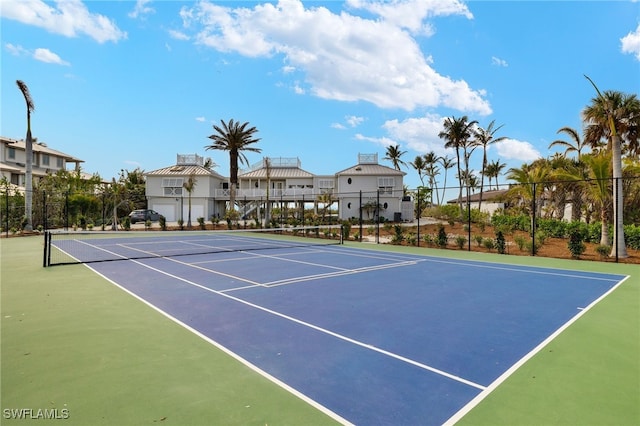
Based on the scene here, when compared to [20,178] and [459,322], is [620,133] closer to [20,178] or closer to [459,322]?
[459,322]

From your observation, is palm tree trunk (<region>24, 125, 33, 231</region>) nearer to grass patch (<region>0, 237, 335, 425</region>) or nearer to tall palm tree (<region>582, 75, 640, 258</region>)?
grass patch (<region>0, 237, 335, 425</region>)

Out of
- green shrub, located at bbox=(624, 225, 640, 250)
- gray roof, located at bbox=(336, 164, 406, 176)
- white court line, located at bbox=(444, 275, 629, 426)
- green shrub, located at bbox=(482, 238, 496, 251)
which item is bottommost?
white court line, located at bbox=(444, 275, 629, 426)

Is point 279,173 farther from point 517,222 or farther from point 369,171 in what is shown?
point 517,222

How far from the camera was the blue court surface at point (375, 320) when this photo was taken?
3.39 meters

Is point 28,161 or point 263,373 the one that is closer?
point 263,373

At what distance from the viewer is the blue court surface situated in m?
3.39

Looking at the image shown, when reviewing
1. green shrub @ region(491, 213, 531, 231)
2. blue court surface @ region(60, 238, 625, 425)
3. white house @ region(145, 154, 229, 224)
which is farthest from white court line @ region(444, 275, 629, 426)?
white house @ region(145, 154, 229, 224)

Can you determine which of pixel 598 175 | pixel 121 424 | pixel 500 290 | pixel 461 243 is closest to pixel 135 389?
pixel 121 424

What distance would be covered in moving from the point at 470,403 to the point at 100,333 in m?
4.64

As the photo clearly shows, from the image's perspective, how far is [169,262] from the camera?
11.5 meters

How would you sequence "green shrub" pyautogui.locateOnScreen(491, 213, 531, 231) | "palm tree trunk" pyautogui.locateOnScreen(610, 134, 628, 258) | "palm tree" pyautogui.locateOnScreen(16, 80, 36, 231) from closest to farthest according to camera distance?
"palm tree trunk" pyautogui.locateOnScreen(610, 134, 628, 258)
"palm tree" pyautogui.locateOnScreen(16, 80, 36, 231)
"green shrub" pyautogui.locateOnScreen(491, 213, 531, 231)

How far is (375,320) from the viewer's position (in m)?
5.51

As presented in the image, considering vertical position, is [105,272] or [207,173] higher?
[207,173]

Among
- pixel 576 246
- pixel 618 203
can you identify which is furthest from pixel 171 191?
pixel 618 203
